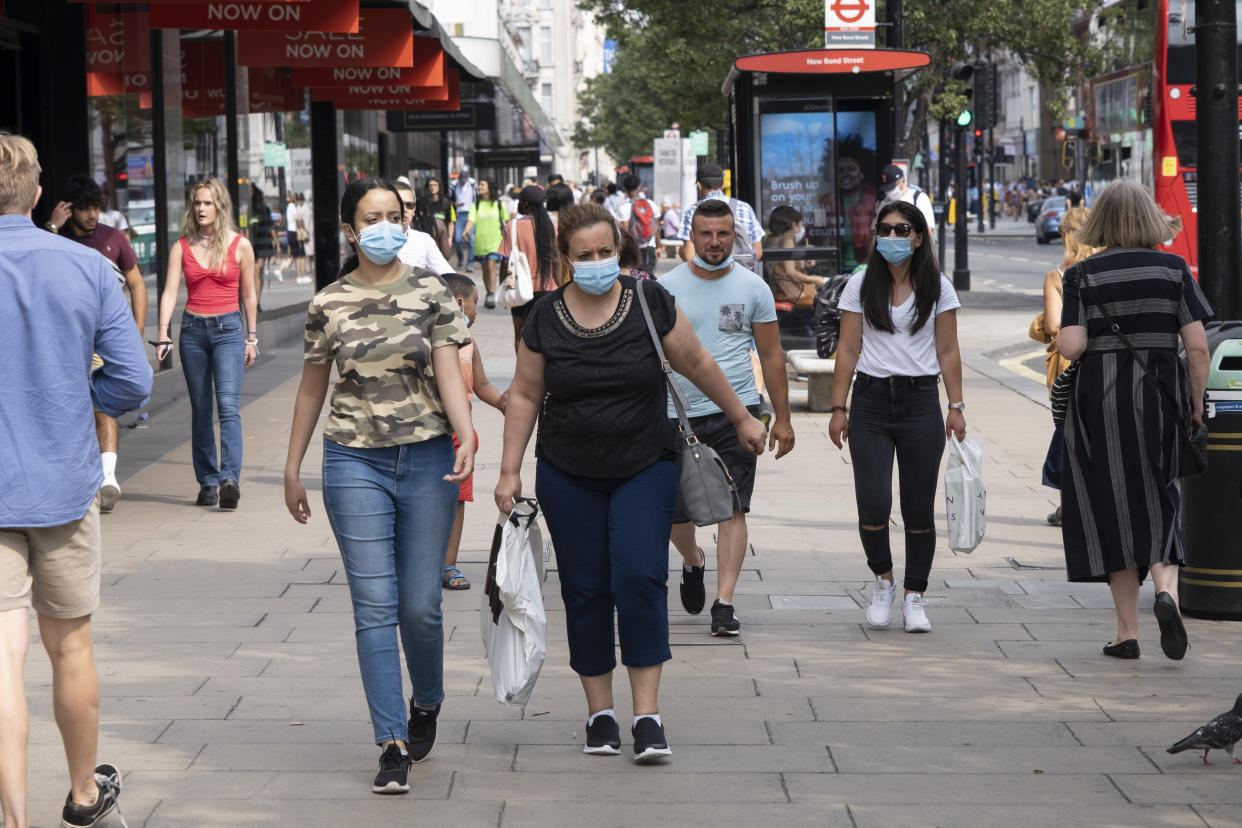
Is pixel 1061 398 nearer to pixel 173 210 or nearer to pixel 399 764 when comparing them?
pixel 399 764

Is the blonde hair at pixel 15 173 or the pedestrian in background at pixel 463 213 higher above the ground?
the pedestrian in background at pixel 463 213

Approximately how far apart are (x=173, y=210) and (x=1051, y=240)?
3979 centimetres

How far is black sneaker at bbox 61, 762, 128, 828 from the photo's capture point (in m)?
4.22

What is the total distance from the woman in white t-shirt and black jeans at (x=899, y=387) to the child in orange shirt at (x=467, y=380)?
139 centimetres

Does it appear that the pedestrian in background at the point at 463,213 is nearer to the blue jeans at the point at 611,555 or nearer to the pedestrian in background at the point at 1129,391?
the pedestrian in background at the point at 1129,391

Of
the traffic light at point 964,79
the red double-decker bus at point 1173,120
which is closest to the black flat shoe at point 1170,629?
the red double-decker bus at point 1173,120

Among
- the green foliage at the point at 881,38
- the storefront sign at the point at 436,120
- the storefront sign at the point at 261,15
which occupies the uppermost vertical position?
the green foliage at the point at 881,38

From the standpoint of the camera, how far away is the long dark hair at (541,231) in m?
12.7

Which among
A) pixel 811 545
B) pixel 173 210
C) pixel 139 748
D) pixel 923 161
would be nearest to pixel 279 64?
pixel 173 210

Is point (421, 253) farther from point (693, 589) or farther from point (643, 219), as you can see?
point (643, 219)

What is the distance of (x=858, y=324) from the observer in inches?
260

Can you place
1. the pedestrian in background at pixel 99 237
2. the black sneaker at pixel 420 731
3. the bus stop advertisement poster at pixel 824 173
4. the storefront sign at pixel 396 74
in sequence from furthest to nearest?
the storefront sign at pixel 396 74 < the bus stop advertisement poster at pixel 824 173 < the pedestrian in background at pixel 99 237 < the black sneaker at pixel 420 731

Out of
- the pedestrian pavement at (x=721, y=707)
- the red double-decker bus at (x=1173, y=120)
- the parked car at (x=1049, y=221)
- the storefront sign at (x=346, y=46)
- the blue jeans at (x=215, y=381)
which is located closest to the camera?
the pedestrian pavement at (x=721, y=707)

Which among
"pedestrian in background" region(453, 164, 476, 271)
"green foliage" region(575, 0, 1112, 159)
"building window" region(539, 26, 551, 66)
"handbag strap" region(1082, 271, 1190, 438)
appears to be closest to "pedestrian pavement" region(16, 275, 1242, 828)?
"handbag strap" region(1082, 271, 1190, 438)
